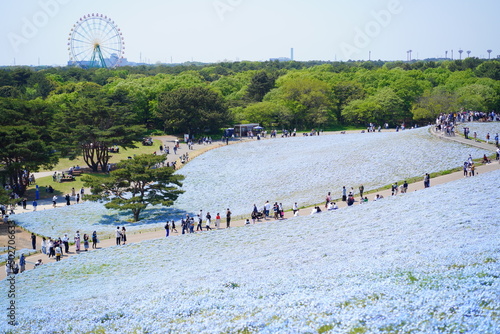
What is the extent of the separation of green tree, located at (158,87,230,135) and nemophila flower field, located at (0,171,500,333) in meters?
57.1

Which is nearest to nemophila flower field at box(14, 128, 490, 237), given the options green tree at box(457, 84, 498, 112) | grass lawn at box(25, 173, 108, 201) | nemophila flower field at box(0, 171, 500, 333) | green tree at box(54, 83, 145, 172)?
grass lawn at box(25, 173, 108, 201)

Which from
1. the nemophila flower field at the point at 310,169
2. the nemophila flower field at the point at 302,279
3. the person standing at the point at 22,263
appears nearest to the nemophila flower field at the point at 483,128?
the nemophila flower field at the point at 310,169

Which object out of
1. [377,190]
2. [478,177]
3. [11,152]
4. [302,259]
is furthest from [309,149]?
[302,259]

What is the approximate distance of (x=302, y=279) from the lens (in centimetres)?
1997

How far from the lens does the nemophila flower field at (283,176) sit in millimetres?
41594

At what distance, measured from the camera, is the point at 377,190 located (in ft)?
136

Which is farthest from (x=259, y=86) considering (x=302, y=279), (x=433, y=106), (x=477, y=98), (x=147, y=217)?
(x=302, y=279)

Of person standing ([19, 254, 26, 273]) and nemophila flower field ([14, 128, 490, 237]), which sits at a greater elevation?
nemophila flower field ([14, 128, 490, 237])

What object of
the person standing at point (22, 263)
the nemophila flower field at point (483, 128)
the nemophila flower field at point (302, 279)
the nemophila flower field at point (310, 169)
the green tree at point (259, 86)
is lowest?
the person standing at point (22, 263)

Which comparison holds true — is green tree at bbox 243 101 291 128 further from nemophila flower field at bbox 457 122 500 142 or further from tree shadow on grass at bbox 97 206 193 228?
tree shadow on grass at bbox 97 206 193 228

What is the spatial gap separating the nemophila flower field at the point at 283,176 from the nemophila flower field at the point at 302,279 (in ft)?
32.2

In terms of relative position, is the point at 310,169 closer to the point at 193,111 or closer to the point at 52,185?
the point at 52,185

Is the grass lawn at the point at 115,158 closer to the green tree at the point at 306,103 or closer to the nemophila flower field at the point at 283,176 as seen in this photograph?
the nemophila flower field at the point at 283,176

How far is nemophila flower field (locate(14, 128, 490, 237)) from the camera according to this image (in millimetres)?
41594
